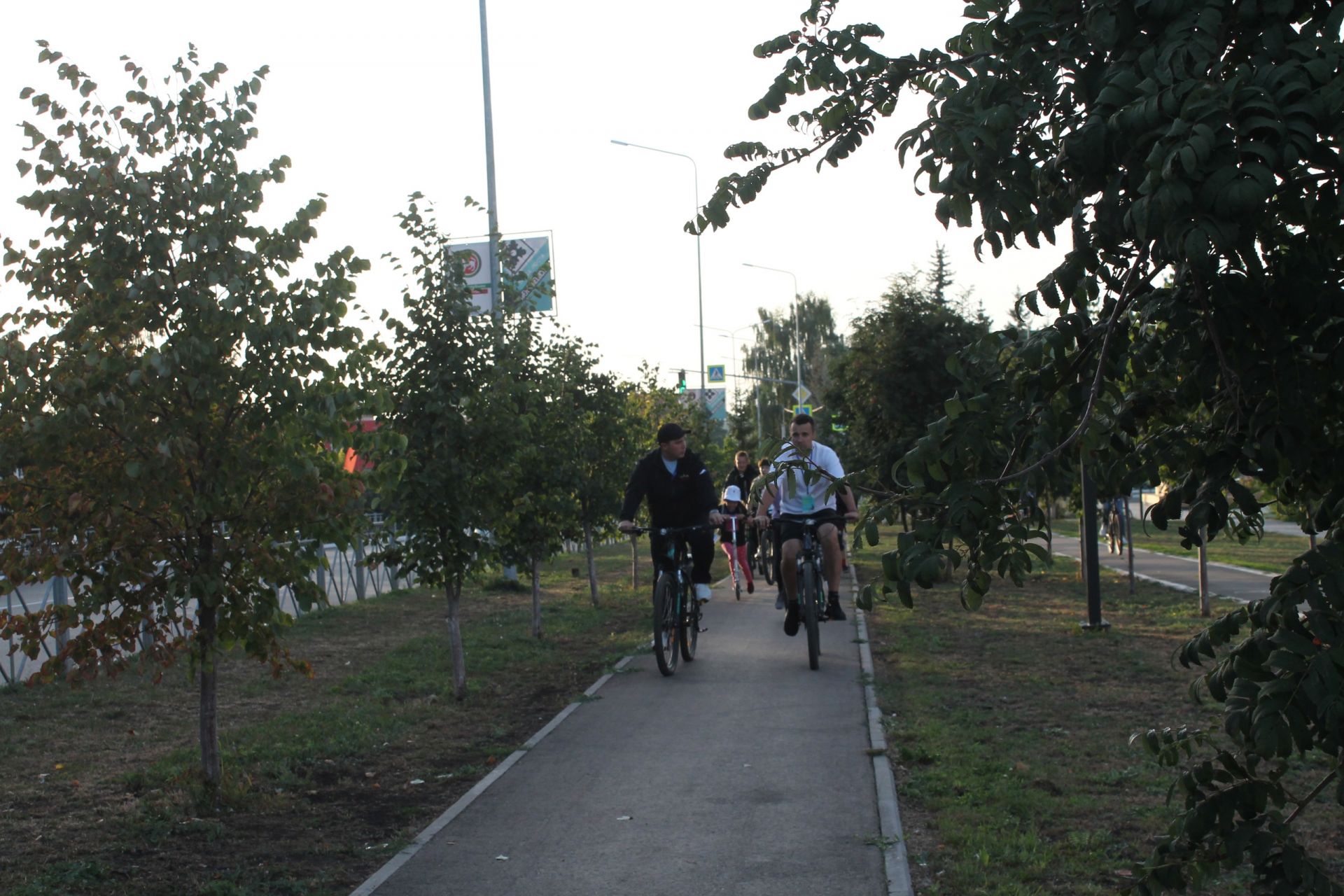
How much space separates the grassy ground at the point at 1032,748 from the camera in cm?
507

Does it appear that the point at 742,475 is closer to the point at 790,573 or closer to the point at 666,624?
the point at 790,573

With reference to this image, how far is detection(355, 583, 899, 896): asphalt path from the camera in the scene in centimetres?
512

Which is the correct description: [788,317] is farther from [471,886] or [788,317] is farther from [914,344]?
[471,886]

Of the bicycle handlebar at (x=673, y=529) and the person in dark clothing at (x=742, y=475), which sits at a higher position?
the person in dark clothing at (x=742, y=475)

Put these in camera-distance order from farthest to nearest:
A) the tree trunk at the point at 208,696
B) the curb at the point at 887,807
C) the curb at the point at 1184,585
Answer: the curb at the point at 1184,585, the tree trunk at the point at 208,696, the curb at the point at 887,807

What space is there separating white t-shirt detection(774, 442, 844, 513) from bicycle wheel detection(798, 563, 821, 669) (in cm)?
57

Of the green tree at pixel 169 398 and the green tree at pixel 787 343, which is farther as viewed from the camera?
the green tree at pixel 787 343

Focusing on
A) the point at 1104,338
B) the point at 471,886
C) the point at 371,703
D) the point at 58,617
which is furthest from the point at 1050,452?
the point at 371,703

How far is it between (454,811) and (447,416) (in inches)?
153

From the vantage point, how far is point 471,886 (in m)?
5.08

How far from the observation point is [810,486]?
2.55 m

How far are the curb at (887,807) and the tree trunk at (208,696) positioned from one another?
327cm

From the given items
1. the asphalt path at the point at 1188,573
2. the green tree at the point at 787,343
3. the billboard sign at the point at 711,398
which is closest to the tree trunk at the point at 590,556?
the asphalt path at the point at 1188,573

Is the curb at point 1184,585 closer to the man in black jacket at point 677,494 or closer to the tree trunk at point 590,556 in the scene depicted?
the man in black jacket at point 677,494
